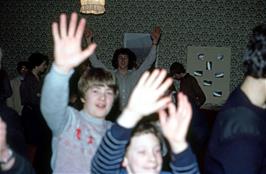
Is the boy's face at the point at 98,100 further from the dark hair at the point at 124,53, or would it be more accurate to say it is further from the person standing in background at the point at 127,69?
the dark hair at the point at 124,53

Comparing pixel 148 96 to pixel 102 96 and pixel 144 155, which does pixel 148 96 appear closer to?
pixel 144 155

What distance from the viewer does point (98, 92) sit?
194cm

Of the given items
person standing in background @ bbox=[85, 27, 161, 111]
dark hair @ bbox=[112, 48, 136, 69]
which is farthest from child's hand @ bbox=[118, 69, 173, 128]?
dark hair @ bbox=[112, 48, 136, 69]

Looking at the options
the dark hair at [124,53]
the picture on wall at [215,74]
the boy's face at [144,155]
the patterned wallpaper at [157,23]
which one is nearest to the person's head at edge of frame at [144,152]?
the boy's face at [144,155]

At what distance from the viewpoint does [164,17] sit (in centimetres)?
675

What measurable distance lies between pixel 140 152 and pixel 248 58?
0.53 m

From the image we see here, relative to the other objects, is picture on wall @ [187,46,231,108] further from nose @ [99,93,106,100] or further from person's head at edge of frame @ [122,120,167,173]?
person's head at edge of frame @ [122,120,167,173]

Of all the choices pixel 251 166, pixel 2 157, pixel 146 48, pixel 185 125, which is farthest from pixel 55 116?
pixel 146 48

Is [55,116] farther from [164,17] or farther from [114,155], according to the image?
[164,17]

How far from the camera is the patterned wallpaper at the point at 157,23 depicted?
6551 mm

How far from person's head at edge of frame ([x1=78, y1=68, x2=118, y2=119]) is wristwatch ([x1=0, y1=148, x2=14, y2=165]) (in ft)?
1.58

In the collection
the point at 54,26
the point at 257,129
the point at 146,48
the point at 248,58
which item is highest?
the point at 54,26

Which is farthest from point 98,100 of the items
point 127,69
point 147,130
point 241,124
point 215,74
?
point 215,74

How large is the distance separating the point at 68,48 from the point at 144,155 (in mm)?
461
